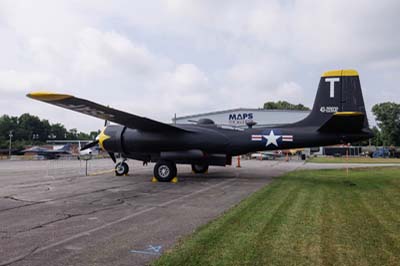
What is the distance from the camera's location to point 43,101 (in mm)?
10469

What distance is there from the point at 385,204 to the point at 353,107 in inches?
231

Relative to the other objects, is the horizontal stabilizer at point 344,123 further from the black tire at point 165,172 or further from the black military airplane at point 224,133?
the black tire at point 165,172

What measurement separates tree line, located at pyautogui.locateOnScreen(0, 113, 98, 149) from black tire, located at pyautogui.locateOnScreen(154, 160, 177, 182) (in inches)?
3962

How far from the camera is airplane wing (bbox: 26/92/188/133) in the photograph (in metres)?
10.1

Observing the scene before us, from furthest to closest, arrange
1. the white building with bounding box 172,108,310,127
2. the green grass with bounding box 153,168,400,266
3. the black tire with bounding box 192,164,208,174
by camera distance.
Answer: the white building with bounding box 172,108,310,127
the black tire with bounding box 192,164,208,174
the green grass with bounding box 153,168,400,266

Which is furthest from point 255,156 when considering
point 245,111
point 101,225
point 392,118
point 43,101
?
point 392,118

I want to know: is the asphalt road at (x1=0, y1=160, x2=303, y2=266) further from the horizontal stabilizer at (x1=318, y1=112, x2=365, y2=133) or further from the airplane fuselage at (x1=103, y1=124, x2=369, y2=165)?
the horizontal stabilizer at (x1=318, y1=112, x2=365, y2=133)

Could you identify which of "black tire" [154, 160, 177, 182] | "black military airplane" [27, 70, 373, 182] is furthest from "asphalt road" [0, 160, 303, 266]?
"black military airplane" [27, 70, 373, 182]

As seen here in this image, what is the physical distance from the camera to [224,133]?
14570mm

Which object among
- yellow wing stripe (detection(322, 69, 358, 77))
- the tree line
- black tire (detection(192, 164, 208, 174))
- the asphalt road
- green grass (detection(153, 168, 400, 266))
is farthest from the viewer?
the tree line

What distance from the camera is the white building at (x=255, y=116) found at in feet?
153

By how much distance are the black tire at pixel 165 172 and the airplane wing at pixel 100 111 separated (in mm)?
1634

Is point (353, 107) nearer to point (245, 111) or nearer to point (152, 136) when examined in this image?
point (152, 136)

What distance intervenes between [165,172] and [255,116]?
37245mm
